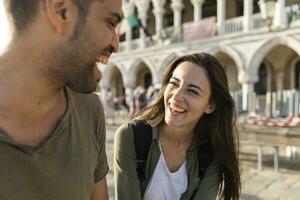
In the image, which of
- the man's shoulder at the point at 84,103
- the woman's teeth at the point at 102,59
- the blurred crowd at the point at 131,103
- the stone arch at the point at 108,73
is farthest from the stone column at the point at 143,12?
the woman's teeth at the point at 102,59

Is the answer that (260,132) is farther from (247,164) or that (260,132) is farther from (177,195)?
(177,195)

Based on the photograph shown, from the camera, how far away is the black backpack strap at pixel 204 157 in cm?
191

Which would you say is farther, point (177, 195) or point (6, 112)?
point (177, 195)

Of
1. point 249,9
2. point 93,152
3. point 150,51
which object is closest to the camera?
point 93,152

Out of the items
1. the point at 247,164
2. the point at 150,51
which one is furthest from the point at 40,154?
the point at 150,51

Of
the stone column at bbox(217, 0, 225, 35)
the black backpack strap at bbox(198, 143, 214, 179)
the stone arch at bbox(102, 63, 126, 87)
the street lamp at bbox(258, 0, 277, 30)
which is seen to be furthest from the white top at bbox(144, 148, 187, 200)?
the stone arch at bbox(102, 63, 126, 87)

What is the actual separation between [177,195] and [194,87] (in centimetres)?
61

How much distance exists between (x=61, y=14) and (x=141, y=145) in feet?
3.44

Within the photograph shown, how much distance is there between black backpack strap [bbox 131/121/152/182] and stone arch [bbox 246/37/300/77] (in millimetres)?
12668

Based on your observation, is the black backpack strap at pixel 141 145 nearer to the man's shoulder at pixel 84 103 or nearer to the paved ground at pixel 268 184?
the man's shoulder at pixel 84 103

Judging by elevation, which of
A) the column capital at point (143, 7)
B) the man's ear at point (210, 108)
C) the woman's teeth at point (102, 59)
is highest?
the column capital at point (143, 7)

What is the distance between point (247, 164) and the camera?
630cm

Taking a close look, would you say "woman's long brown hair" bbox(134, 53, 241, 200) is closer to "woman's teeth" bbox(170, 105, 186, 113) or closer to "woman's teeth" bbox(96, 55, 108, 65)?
"woman's teeth" bbox(170, 105, 186, 113)

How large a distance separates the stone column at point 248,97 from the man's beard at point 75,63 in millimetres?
12116
